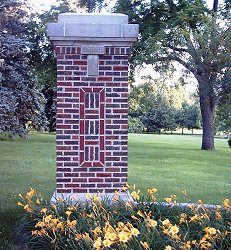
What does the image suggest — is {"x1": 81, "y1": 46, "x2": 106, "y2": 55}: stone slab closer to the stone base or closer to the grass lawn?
the stone base

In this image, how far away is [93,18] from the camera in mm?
5473

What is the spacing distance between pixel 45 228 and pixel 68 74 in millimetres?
2026

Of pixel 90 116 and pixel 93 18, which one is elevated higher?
pixel 93 18

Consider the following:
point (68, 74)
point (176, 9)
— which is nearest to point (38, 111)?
point (176, 9)

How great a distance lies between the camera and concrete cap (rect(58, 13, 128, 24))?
546 cm

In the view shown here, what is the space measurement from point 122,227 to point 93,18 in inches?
110

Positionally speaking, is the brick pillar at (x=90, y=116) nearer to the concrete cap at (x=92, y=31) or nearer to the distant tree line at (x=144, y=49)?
the concrete cap at (x=92, y=31)

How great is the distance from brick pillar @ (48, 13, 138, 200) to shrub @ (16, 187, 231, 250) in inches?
20.0

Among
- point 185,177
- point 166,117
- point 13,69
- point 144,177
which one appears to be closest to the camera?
point 144,177

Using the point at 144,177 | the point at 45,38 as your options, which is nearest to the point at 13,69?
the point at 45,38

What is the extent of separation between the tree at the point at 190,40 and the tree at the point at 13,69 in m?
5.45

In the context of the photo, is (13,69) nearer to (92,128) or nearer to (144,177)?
(144,177)

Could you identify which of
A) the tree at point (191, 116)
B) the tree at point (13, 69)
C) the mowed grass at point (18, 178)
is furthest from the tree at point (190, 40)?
the tree at point (191, 116)

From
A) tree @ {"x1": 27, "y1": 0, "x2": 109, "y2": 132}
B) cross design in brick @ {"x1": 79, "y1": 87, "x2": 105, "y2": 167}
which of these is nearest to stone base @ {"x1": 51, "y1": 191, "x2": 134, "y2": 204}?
cross design in brick @ {"x1": 79, "y1": 87, "x2": 105, "y2": 167}
